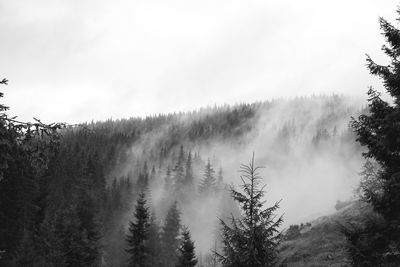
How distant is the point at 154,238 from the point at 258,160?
132 m

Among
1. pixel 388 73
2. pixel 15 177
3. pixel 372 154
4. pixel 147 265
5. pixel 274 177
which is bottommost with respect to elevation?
pixel 147 265

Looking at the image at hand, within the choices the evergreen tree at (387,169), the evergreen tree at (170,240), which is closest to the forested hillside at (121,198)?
the evergreen tree at (170,240)

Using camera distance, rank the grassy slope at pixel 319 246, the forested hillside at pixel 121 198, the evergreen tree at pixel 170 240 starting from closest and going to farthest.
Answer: the forested hillside at pixel 121 198
the grassy slope at pixel 319 246
the evergreen tree at pixel 170 240

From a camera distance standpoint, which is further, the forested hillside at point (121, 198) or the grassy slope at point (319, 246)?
the grassy slope at point (319, 246)

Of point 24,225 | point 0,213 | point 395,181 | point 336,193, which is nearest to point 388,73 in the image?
point 395,181

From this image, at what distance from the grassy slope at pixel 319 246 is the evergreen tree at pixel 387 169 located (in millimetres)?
23345

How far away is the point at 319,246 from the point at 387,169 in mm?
33799

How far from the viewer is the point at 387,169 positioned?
12.4m

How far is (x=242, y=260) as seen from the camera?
488 inches

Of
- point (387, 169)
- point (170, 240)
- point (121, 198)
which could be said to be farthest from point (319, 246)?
point (121, 198)

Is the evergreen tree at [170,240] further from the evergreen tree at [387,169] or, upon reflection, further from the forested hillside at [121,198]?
the evergreen tree at [387,169]

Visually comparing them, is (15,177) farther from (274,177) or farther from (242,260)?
(274,177)

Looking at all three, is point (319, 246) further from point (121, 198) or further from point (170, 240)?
point (121, 198)

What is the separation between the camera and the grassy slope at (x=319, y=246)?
126 feet
